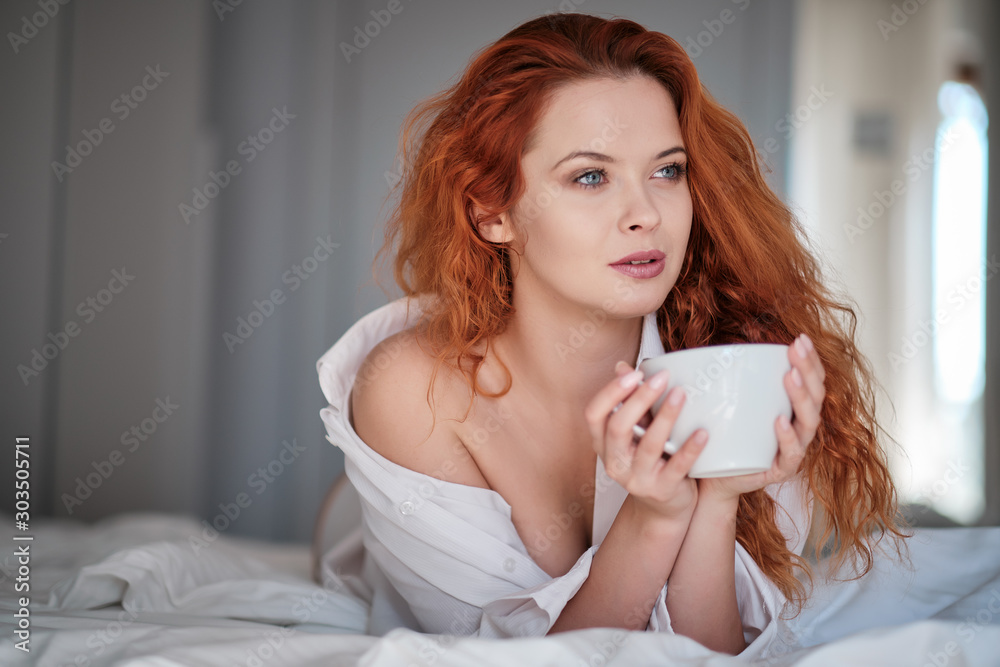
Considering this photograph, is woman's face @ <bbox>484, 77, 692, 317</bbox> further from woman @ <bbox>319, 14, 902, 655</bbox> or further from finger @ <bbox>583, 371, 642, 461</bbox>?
finger @ <bbox>583, 371, 642, 461</bbox>

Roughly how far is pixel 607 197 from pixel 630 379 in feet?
1.27

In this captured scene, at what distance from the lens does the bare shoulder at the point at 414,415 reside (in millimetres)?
1251

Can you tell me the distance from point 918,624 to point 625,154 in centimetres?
68

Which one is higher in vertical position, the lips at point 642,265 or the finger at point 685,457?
the lips at point 642,265

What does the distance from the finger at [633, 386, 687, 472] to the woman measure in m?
0.13

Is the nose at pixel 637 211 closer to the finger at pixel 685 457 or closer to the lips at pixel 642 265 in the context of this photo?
the lips at pixel 642 265

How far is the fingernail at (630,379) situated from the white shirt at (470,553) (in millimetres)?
354

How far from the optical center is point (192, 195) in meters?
3.00

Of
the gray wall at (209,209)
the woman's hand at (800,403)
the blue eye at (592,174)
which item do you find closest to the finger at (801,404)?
the woman's hand at (800,403)

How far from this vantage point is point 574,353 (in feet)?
4.27

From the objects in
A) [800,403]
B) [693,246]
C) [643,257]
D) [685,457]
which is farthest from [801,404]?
[693,246]

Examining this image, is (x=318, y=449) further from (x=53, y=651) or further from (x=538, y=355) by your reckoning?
(x=53, y=651)

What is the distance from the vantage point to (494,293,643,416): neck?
128cm

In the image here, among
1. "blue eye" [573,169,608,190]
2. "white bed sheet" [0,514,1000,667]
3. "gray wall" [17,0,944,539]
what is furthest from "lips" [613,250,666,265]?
"gray wall" [17,0,944,539]
